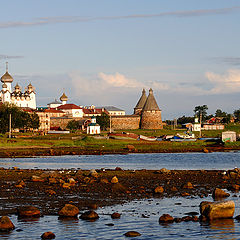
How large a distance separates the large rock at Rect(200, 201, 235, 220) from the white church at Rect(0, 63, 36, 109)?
138 metres

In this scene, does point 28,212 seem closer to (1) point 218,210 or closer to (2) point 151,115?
A: (1) point 218,210

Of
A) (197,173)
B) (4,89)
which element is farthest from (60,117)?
(197,173)

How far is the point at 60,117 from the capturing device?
544 feet

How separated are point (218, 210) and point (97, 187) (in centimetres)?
870

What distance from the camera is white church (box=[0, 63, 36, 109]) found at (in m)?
153

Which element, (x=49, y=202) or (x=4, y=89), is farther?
(x=4, y=89)

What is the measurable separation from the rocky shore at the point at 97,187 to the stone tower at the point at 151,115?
121m

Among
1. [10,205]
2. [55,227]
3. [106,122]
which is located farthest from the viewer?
[106,122]

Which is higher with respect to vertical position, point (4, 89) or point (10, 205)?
point (4, 89)

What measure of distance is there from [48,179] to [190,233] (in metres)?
13.0

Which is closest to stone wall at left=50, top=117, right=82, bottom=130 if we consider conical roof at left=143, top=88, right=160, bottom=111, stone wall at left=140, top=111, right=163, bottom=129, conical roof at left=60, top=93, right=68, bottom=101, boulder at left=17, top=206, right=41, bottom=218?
conical roof at left=143, top=88, right=160, bottom=111

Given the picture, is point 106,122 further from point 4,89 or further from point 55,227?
point 55,227

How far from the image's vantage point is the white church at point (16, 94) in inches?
6024

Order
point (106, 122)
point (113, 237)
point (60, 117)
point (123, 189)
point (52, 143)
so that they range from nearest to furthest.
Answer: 1. point (113, 237)
2. point (123, 189)
3. point (52, 143)
4. point (106, 122)
5. point (60, 117)
